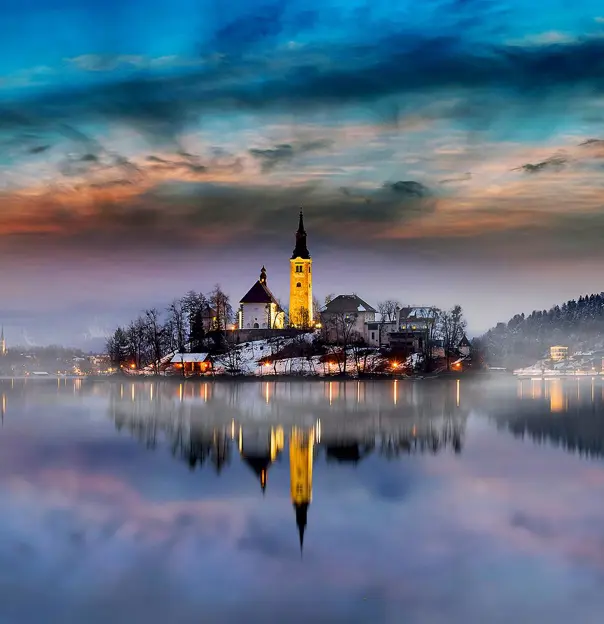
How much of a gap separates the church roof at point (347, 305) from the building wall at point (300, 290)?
399 centimetres

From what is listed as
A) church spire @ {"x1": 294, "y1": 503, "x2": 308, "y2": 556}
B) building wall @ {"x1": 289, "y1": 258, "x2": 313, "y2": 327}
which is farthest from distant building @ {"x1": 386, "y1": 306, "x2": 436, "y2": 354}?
church spire @ {"x1": 294, "y1": 503, "x2": 308, "y2": 556}

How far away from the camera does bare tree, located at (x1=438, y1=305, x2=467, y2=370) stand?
127 m

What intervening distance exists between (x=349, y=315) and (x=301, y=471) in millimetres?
108542

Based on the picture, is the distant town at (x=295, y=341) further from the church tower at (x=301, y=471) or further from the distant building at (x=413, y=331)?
the church tower at (x=301, y=471)

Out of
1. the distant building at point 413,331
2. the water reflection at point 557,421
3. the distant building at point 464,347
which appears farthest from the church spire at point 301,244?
the water reflection at point 557,421

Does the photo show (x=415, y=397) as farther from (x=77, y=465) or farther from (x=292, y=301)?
(x=292, y=301)

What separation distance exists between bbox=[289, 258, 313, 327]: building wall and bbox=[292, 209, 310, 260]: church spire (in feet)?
3.93

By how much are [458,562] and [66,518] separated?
11.0 metres

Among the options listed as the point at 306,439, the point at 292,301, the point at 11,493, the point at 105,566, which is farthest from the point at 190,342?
the point at 105,566

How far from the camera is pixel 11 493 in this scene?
88.2ft

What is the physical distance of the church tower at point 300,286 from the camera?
14775 cm

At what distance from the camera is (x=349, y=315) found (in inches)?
5468

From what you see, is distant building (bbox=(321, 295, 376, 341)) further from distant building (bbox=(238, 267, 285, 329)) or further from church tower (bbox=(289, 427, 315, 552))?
church tower (bbox=(289, 427, 315, 552))

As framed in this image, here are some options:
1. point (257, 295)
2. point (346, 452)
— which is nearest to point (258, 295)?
point (257, 295)
